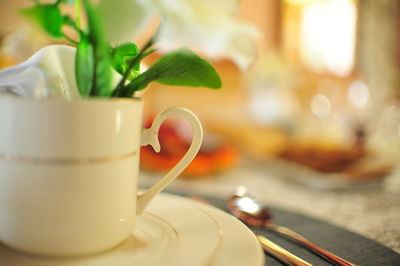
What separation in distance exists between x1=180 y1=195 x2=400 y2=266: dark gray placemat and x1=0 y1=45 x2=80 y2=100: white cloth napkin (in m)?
0.25

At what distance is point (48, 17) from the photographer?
0.24 m

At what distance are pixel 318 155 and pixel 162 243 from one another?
0.82m

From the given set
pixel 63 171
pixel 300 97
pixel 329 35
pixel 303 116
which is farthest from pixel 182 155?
pixel 329 35

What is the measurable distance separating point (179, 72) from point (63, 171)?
13 centimetres

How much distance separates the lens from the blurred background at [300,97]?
89cm

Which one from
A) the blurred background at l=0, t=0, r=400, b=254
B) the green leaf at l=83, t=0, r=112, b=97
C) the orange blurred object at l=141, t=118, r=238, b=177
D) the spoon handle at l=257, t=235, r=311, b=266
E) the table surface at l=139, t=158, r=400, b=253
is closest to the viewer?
the green leaf at l=83, t=0, r=112, b=97

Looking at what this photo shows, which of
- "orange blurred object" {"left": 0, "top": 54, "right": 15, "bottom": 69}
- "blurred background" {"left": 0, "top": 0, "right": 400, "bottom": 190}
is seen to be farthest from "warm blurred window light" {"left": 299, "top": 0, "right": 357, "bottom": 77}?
"orange blurred object" {"left": 0, "top": 54, "right": 15, "bottom": 69}

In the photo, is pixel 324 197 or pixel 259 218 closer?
pixel 259 218

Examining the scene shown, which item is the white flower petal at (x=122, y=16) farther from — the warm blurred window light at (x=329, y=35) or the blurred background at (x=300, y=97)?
the warm blurred window light at (x=329, y=35)

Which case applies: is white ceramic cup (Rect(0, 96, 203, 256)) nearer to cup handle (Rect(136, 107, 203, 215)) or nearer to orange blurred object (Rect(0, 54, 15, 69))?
cup handle (Rect(136, 107, 203, 215))

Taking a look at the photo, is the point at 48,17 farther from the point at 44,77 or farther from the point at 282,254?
the point at 282,254

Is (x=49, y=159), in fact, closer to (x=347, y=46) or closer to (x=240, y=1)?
(x=240, y=1)

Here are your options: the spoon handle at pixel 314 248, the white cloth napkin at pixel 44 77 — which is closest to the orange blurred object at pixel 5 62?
the white cloth napkin at pixel 44 77

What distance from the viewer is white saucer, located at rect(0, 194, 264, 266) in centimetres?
28
